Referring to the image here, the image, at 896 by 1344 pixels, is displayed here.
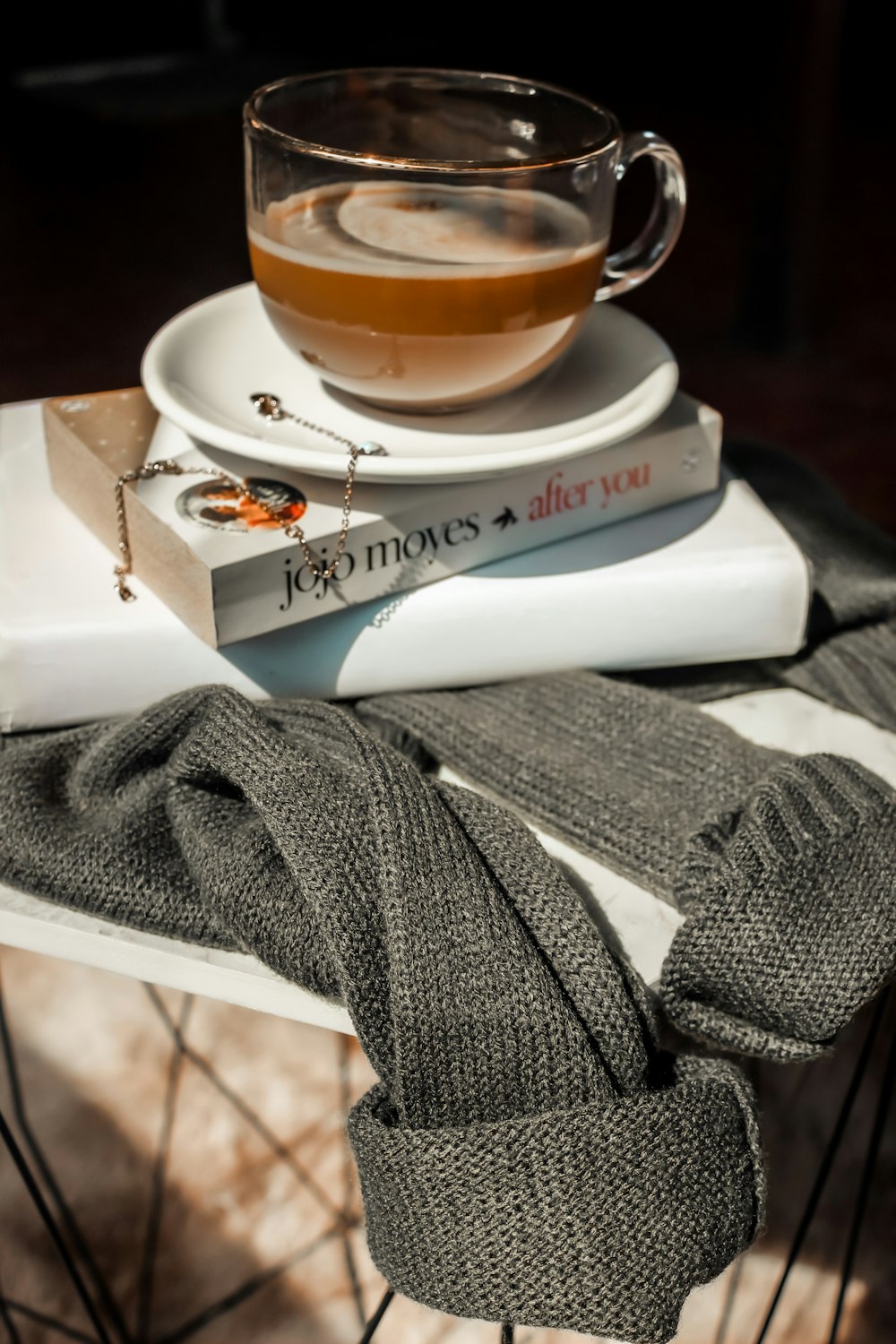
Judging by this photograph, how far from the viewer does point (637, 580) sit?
57 centimetres

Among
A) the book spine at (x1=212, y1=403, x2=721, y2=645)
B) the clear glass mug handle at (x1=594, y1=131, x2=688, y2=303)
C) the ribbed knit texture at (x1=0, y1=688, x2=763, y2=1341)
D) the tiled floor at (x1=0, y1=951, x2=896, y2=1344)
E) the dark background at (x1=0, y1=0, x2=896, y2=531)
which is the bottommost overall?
the tiled floor at (x1=0, y1=951, x2=896, y2=1344)

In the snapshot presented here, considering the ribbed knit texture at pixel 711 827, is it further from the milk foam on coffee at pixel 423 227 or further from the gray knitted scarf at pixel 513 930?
the milk foam on coffee at pixel 423 227

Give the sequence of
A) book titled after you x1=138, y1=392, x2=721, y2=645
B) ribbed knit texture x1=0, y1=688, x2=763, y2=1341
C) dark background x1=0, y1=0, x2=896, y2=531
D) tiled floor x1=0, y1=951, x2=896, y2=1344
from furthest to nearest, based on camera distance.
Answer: dark background x1=0, y1=0, x2=896, y2=531 → tiled floor x1=0, y1=951, x2=896, y2=1344 → book titled after you x1=138, y1=392, x2=721, y2=645 → ribbed knit texture x1=0, y1=688, x2=763, y2=1341

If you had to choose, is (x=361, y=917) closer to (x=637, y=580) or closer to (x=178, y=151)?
(x=637, y=580)

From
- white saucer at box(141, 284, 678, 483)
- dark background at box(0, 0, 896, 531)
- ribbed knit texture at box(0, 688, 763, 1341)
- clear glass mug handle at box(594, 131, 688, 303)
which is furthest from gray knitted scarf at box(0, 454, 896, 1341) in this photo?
dark background at box(0, 0, 896, 531)

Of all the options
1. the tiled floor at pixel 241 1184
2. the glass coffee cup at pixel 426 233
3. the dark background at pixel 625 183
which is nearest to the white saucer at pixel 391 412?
the glass coffee cup at pixel 426 233

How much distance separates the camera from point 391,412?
0.58m

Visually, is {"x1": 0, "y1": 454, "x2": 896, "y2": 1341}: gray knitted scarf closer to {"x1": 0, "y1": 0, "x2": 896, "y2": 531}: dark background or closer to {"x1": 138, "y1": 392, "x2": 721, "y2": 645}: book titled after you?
{"x1": 138, "y1": 392, "x2": 721, "y2": 645}: book titled after you

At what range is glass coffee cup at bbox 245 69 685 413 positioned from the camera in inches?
19.8

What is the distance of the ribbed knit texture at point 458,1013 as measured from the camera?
0.39 meters

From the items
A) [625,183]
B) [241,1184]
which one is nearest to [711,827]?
[241,1184]

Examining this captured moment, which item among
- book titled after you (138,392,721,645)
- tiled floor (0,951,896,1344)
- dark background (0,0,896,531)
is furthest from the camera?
dark background (0,0,896,531)

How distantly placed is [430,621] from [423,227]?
0.16m

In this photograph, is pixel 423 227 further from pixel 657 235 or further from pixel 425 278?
pixel 657 235
